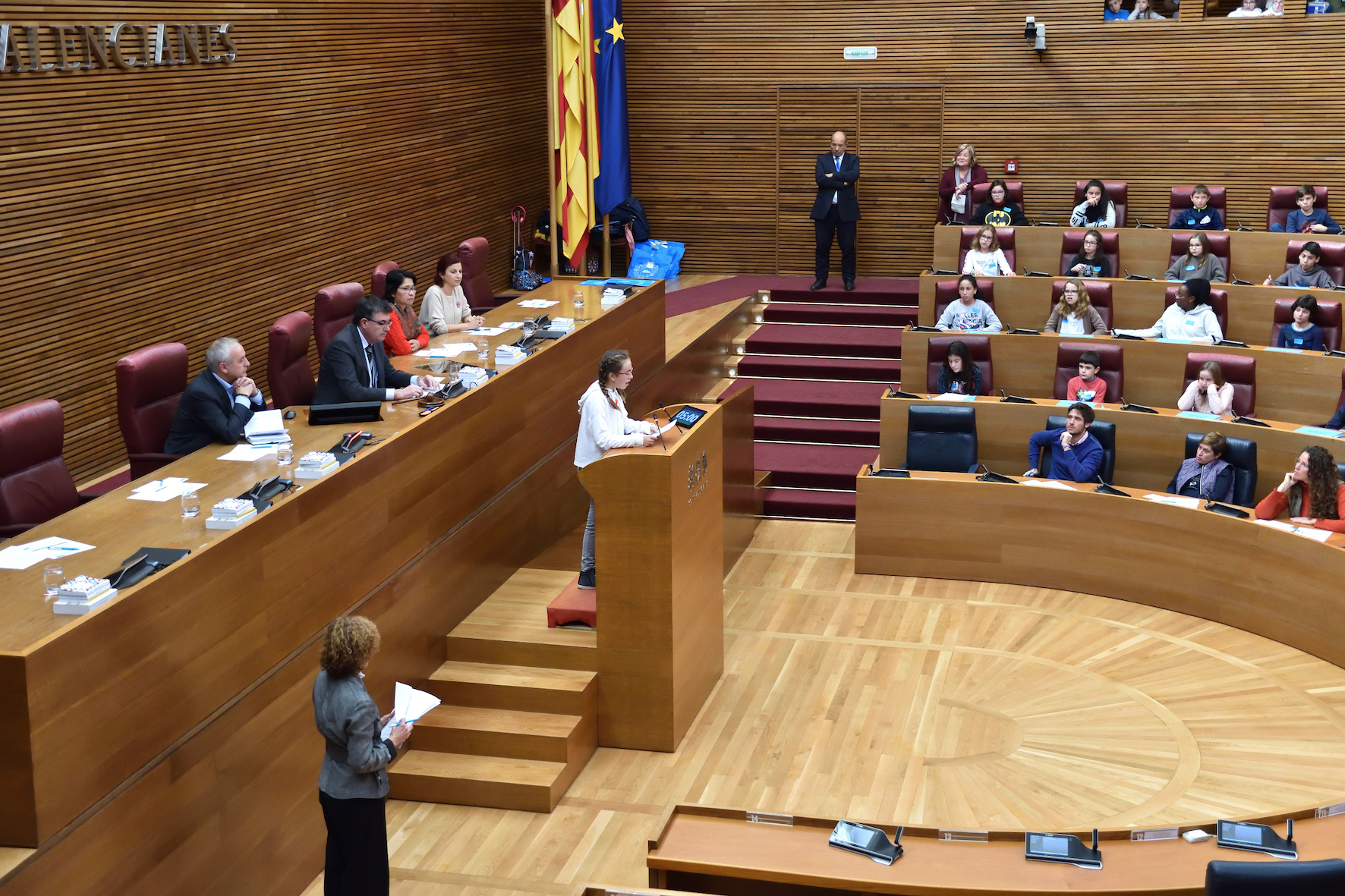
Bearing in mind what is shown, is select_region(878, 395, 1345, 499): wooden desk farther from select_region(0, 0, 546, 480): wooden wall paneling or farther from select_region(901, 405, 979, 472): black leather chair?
select_region(0, 0, 546, 480): wooden wall paneling

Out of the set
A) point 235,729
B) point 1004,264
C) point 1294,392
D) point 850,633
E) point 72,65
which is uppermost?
point 72,65

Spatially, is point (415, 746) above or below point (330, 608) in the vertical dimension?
below

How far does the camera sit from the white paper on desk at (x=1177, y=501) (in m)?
6.38

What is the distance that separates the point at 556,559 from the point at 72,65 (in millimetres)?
2929

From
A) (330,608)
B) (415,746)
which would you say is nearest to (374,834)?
(330,608)

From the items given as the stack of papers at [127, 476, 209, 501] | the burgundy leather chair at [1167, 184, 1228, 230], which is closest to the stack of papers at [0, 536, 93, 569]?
the stack of papers at [127, 476, 209, 501]

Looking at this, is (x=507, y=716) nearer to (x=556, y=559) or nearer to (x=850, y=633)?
(x=556, y=559)

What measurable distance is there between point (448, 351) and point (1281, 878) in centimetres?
428

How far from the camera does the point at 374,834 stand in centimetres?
363

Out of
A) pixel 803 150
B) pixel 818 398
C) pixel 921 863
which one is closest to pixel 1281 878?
pixel 921 863

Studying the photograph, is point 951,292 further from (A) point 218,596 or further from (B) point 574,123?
(A) point 218,596

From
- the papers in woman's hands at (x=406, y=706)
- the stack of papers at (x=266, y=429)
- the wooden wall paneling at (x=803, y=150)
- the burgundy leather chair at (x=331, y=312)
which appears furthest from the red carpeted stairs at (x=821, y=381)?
the papers in woman's hands at (x=406, y=706)

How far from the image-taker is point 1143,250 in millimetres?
9156

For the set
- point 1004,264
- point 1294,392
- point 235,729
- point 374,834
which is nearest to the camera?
point 374,834
